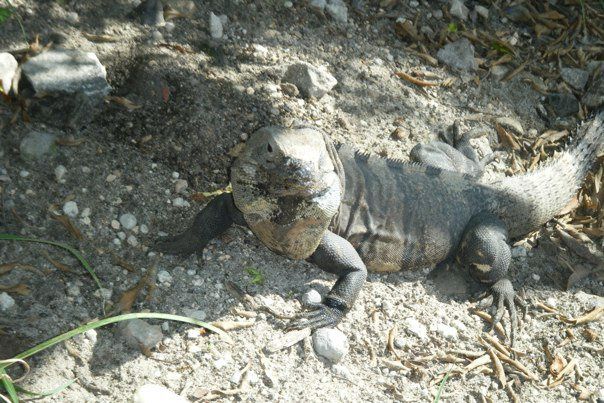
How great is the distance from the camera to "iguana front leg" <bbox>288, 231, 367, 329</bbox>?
4422mm

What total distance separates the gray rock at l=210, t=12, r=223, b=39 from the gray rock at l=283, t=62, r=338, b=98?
59 cm

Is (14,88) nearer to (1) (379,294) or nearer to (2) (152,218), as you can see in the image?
(2) (152,218)

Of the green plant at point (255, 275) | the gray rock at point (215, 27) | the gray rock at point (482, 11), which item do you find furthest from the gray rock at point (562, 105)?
the green plant at point (255, 275)

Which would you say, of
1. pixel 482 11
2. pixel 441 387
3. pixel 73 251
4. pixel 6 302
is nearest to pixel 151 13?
pixel 73 251

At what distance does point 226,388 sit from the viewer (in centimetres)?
392

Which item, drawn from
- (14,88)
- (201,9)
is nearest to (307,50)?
(201,9)

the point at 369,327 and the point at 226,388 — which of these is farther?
Answer: the point at 369,327

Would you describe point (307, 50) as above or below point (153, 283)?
above

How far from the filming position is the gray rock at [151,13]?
212 inches

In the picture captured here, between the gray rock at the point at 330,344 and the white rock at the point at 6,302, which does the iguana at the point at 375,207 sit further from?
the white rock at the point at 6,302

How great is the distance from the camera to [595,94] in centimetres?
648

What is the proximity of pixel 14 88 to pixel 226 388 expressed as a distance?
90.6 inches

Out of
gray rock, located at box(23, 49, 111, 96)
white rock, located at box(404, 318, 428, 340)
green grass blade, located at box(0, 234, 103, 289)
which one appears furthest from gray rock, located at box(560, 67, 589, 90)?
green grass blade, located at box(0, 234, 103, 289)

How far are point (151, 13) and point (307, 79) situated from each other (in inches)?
48.5
